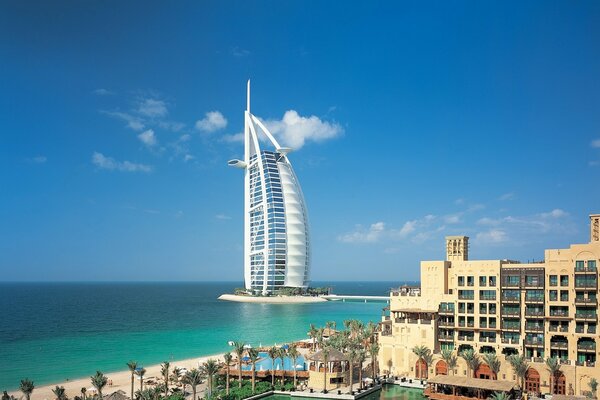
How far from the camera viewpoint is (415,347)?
56.6 metres

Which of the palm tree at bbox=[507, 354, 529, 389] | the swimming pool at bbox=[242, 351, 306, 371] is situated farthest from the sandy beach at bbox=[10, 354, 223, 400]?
the palm tree at bbox=[507, 354, 529, 389]

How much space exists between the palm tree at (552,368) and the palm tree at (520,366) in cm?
187

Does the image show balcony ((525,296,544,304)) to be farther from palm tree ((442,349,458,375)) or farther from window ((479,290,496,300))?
palm tree ((442,349,458,375))

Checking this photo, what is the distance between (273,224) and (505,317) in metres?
128

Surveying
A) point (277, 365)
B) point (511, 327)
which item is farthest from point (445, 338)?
point (277, 365)

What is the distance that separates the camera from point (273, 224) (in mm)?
180125

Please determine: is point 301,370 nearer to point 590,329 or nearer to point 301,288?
point 590,329

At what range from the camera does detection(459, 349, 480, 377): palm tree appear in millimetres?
52500

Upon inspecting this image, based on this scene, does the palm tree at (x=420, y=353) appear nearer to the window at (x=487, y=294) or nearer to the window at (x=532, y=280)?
the window at (x=487, y=294)

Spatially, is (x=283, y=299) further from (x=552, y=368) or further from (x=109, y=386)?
(x=552, y=368)

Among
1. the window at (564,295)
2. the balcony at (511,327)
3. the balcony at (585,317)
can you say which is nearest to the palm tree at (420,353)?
the balcony at (511,327)

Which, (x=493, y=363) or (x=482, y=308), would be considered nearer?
(x=493, y=363)

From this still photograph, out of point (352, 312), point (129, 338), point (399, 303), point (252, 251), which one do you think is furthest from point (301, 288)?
point (399, 303)

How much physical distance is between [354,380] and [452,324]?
1177 centimetres
